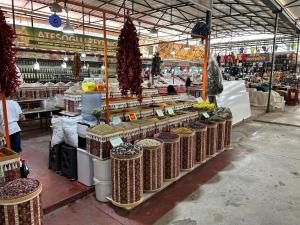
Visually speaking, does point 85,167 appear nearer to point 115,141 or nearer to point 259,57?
point 115,141

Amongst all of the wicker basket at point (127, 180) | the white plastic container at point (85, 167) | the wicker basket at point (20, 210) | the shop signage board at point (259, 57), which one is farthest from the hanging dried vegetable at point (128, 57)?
the shop signage board at point (259, 57)

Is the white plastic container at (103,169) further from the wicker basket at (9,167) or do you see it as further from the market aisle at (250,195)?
the wicker basket at (9,167)

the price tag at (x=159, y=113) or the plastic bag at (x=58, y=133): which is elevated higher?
the price tag at (x=159, y=113)

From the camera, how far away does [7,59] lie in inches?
85.8

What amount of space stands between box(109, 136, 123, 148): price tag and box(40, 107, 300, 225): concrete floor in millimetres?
844

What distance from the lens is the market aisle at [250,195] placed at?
298cm

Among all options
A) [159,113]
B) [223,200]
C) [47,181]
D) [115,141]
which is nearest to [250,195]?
[223,200]

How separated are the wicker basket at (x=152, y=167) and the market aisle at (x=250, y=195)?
45 cm

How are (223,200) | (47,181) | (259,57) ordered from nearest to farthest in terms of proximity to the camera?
1. (223,200)
2. (47,181)
3. (259,57)

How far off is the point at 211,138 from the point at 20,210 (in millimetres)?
3675

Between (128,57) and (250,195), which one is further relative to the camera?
(250,195)

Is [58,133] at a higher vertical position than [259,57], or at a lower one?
lower

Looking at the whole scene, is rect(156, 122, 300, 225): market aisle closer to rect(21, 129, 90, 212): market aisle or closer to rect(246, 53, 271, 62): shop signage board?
rect(21, 129, 90, 212): market aisle

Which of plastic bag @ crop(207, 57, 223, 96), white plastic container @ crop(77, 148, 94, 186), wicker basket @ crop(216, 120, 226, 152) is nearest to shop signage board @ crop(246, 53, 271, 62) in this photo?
plastic bag @ crop(207, 57, 223, 96)
